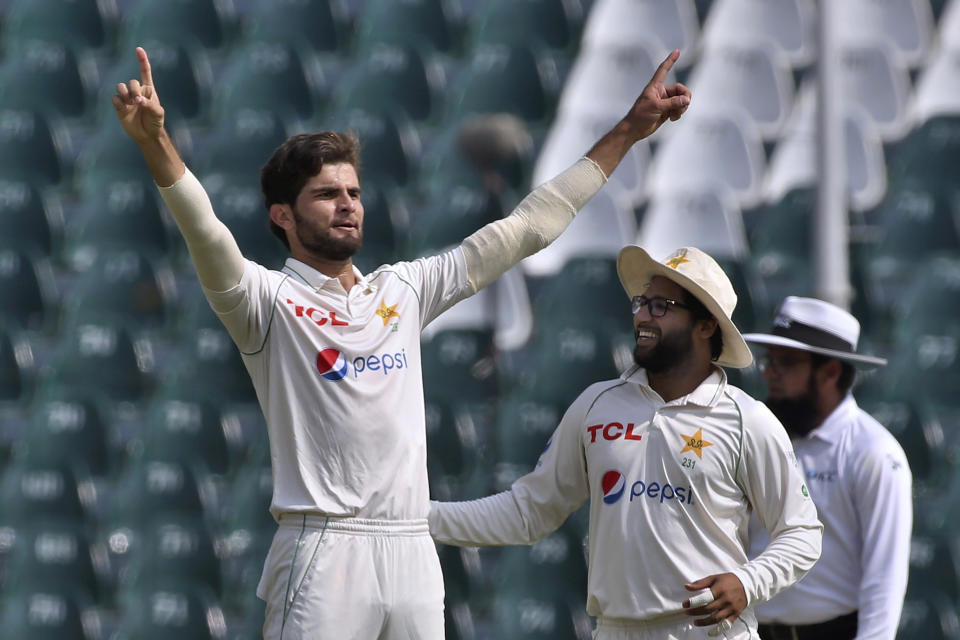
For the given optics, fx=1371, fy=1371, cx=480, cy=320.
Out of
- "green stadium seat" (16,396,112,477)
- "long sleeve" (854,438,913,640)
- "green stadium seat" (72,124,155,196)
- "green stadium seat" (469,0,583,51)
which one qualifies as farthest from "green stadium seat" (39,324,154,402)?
"long sleeve" (854,438,913,640)

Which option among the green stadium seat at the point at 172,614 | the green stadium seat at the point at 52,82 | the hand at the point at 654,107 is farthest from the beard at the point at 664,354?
the green stadium seat at the point at 52,82

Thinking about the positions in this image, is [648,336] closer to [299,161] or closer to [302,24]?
[299,161]

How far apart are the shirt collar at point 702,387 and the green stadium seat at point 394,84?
13.7 ft

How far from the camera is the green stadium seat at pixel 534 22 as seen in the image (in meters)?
6.52

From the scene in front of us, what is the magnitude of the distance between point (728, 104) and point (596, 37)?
2.35 ft

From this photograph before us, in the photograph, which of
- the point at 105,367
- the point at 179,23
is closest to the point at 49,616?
the point at 105,367

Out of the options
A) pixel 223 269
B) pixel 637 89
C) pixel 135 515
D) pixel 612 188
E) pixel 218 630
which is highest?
pixel 637 89

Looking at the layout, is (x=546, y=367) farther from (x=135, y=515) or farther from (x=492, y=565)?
(x=135, y=515)

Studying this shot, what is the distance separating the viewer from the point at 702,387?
2363mm

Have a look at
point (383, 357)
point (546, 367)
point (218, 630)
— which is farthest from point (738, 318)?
point (383, 357)

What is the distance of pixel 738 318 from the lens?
5395mm

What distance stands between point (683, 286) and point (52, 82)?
506 centimetres

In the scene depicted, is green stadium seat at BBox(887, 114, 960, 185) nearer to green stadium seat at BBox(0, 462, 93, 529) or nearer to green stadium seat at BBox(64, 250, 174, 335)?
green stadium seat at BBox(64, 250, 174, 335)

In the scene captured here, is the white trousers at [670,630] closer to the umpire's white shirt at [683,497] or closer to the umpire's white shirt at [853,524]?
the umpire's white shirt at [683,497]
